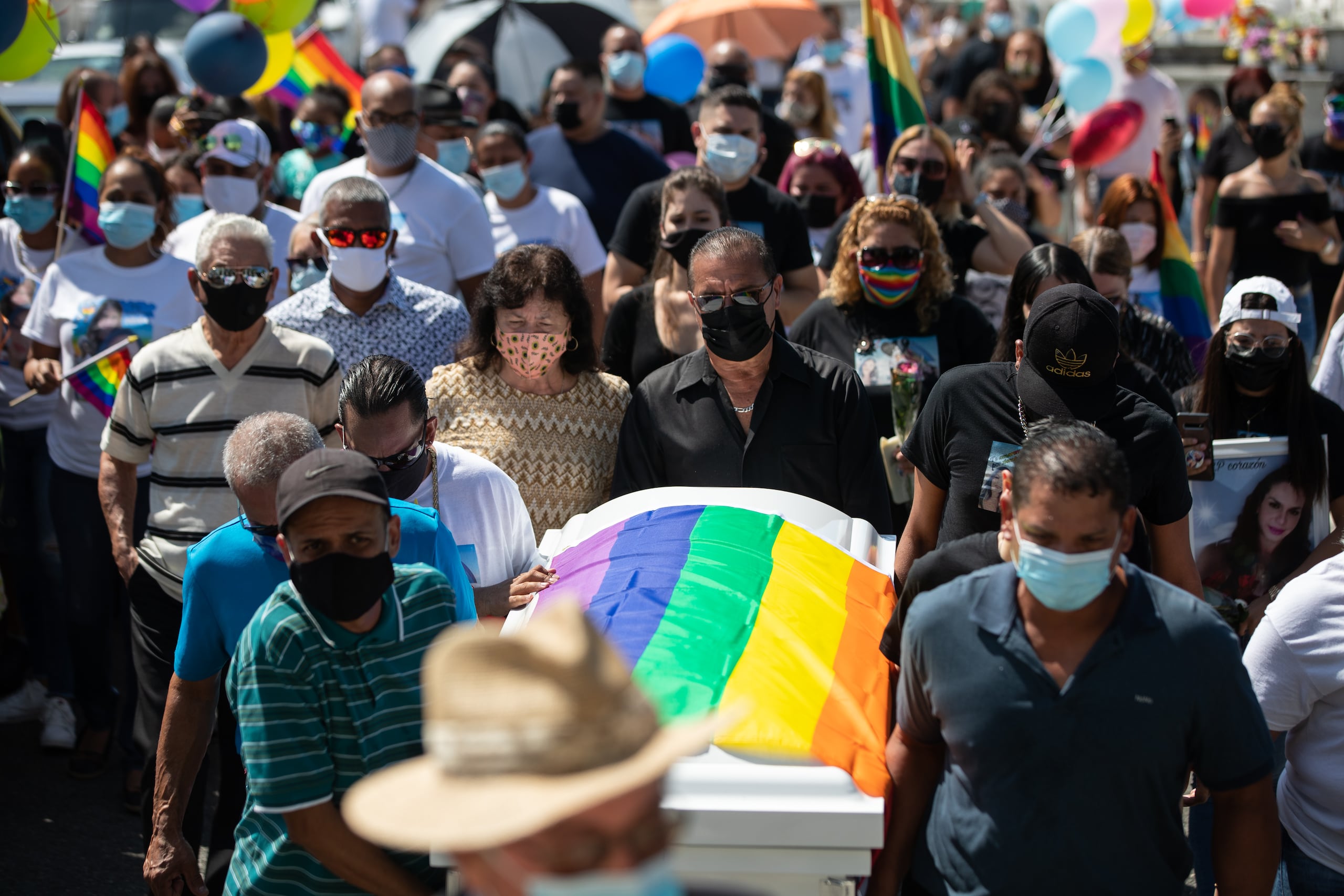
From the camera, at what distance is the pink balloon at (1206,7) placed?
1039cm

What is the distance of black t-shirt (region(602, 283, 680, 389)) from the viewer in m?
4.74

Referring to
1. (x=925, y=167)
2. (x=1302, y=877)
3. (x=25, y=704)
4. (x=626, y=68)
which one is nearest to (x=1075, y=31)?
(x=626, y=68)

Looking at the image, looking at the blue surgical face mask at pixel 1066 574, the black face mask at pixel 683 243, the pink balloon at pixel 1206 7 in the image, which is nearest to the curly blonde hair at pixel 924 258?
the black face mask at pixel 683 243

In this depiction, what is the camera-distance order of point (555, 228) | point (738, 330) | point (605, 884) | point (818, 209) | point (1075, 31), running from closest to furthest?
point (605, 884)
point (738, 330)
point (555, 228)
point (818, 209)
point (1075, 31)

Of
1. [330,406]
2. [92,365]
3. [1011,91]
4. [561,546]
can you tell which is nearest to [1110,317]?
[561,546]

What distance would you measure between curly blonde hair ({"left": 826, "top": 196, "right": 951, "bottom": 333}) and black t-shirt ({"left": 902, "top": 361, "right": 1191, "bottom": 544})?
1227 mm

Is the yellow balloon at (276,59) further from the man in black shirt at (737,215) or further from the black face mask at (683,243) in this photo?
the black face mask at (683,243)

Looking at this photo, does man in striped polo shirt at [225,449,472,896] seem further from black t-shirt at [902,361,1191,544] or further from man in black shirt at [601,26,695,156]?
man in black shirt at [601,26,695,156]

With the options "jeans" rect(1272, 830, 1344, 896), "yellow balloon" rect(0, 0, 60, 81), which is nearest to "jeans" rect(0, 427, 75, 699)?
"yellow balloon" rect(0, 0, 60, 81)

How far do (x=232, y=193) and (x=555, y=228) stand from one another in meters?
1.50

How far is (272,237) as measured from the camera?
Answer: 5.62 m

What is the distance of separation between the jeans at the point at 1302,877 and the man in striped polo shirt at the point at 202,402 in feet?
9.53

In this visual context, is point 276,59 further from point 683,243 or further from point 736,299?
point 736,299

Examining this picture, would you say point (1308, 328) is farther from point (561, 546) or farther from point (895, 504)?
point (561, 546)
